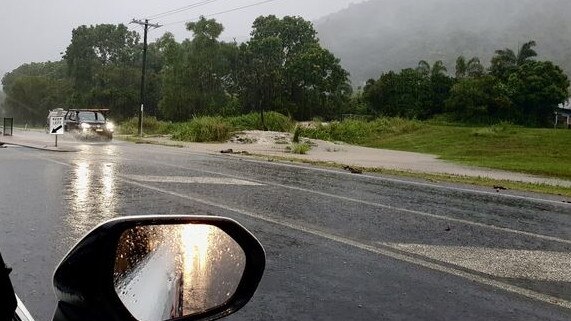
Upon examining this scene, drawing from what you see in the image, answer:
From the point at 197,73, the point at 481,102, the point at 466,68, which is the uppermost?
the point at 466,68

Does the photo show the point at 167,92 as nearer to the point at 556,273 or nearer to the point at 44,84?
the point at 44,84

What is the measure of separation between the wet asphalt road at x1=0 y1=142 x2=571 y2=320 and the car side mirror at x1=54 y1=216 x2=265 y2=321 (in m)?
1.67

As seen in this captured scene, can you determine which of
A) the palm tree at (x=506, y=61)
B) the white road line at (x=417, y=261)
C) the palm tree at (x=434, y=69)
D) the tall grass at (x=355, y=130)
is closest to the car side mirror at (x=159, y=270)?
the white road line at (x=417, y=261)

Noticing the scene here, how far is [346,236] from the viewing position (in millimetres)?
5992

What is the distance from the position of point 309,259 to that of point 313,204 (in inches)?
138

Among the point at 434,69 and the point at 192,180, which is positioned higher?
the point at 434,69

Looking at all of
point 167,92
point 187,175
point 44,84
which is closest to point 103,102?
point 167,92

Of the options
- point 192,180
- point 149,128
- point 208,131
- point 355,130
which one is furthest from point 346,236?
point 149,128

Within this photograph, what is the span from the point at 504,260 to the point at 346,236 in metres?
1.72

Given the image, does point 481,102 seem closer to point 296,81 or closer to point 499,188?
point 296,81

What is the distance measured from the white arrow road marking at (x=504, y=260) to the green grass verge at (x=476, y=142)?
14611 millimetres

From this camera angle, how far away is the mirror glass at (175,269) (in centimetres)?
141

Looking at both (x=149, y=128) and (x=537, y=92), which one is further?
(x=537, y=92)

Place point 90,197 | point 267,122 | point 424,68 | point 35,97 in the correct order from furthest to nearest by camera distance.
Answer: point 35,97 < point 424,68 < point 267,122 < point 90,197
